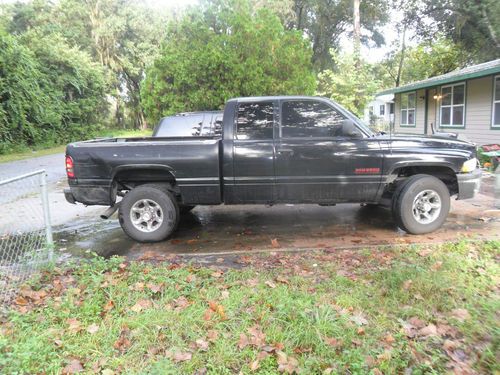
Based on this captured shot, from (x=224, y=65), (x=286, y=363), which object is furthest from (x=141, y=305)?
(x=224, y=65)

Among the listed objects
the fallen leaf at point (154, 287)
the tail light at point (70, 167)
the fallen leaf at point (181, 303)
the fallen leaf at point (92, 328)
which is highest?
the tail light at point (70, 167)

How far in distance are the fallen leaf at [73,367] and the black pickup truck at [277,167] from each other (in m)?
2.93

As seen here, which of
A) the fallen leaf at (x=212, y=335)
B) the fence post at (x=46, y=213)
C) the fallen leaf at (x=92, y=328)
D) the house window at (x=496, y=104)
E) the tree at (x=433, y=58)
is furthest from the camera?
the tree at (x=433, y=58)

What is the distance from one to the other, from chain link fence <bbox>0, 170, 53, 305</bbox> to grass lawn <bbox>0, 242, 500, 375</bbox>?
294mm

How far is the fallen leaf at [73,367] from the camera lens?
2.76 metres

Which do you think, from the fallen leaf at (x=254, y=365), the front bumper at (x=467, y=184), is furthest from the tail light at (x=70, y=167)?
the front bumper at (x=467, y=184)

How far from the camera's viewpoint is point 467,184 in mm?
5688

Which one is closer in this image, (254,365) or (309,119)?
(254,365)

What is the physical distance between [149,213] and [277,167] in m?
1.93

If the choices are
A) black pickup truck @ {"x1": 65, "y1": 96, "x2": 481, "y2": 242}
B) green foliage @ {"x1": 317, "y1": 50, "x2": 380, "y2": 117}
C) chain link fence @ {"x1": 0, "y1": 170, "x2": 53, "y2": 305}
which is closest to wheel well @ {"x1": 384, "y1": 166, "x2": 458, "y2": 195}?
black pickup truck @ {"x1": 65, "y1": 96, "x2": 481, "y2": 242}

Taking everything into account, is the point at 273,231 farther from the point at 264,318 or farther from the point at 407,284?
the point at 264,318

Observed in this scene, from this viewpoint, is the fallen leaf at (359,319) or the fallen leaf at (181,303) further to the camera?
the fallen leaf at (181,303)

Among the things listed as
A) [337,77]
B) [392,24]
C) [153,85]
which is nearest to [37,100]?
[153,85]

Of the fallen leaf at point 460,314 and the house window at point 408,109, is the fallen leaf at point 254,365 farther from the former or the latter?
the house window at point 408,109
